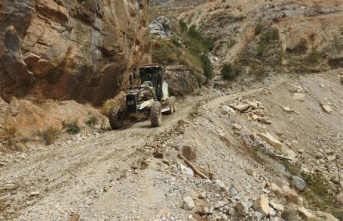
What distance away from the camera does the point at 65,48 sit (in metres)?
14.7

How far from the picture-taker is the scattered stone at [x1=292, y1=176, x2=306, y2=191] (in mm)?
12210

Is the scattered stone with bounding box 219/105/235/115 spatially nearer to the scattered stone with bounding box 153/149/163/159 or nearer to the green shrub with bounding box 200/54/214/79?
the scattered stone with bounding box 153/149/163/159

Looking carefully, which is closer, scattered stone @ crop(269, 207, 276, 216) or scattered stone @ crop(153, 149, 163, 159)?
scattered stone @ crop(269, 207, 276, 216)

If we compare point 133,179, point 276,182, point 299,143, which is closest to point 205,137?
point 276,182

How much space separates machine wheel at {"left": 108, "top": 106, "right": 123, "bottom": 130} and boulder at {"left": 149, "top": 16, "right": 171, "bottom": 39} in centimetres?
1821

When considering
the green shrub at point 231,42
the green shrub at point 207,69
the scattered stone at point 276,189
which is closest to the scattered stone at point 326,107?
the scattered stone at point 276,189

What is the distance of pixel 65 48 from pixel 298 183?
32.1 feet

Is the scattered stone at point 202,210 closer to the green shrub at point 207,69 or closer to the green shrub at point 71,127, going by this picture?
the green shrub at point 71,127

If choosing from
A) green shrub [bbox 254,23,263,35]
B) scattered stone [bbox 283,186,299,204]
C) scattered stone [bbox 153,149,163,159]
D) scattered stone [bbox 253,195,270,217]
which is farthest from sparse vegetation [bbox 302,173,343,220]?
green shrub [bbox 254,23,263,35]

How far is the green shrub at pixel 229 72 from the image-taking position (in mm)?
29469

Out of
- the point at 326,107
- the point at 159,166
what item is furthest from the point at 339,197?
the point at 326,107

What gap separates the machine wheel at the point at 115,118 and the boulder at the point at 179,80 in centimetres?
1028

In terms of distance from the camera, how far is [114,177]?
8.38m

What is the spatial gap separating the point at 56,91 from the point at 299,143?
33.1ft
